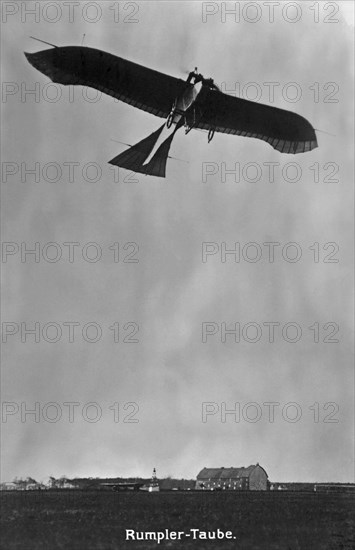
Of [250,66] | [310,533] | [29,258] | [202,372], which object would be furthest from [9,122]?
[310,533]

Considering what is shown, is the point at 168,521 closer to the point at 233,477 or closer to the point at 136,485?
the point at 136,485

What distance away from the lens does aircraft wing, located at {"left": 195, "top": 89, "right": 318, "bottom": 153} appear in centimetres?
1100

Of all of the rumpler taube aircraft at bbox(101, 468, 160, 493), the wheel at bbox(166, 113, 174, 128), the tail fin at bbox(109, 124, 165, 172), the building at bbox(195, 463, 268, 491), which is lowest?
the rumpler taube aircraft at bbox(101, 468, 160, 493)

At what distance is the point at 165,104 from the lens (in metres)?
10.8

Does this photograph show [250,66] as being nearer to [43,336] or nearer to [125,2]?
[125,2]

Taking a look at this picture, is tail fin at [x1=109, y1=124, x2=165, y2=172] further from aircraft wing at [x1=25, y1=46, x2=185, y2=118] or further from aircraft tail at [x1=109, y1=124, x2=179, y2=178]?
aircraft wing at [x1=25, y1=46, x2=185, y2=118]

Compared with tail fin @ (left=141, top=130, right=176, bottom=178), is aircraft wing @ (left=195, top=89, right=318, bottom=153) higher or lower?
higher

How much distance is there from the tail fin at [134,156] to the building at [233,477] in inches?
201

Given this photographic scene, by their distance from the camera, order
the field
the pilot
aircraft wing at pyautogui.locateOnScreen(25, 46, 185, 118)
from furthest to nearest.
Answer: the pilot
aircraft wing at pyautogui.locateOnScreen(25, 46, 185, 118)
the field

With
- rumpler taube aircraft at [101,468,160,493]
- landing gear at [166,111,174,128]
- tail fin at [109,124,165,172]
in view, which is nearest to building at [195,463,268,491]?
rumpler taube aircraft at [101,468,160,493]

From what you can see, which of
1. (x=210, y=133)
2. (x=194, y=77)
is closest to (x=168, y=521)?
(x=210, y=133)

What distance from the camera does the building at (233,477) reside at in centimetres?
1169

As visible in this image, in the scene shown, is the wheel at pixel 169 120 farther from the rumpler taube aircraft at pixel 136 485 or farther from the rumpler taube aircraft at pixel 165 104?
the rumpler taube aircraft at pixel 136 485

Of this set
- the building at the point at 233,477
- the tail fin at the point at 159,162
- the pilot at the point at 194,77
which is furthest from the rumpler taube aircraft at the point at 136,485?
the pilot at the point at 194,77
